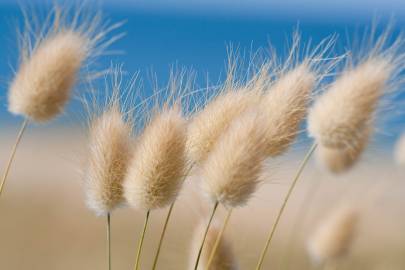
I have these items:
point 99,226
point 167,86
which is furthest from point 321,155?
point 99,226

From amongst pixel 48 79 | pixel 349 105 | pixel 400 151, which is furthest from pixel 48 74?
pixel 400 151

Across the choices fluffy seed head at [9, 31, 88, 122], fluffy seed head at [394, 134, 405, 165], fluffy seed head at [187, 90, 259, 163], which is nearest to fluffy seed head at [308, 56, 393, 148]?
fluffy seed head at [187, 90, 259, 163]

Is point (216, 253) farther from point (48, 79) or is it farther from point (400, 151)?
point (400, 151)

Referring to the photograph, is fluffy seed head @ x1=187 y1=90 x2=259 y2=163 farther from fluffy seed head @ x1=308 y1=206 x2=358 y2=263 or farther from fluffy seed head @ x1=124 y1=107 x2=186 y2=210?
fluffy seed head @ x1=308 y1=206 x2=358 y2=263

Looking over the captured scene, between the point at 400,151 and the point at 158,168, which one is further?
the point at 400,151

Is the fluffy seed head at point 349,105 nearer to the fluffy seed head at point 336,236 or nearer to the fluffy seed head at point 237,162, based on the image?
the fluffy seed head at point 237,162
